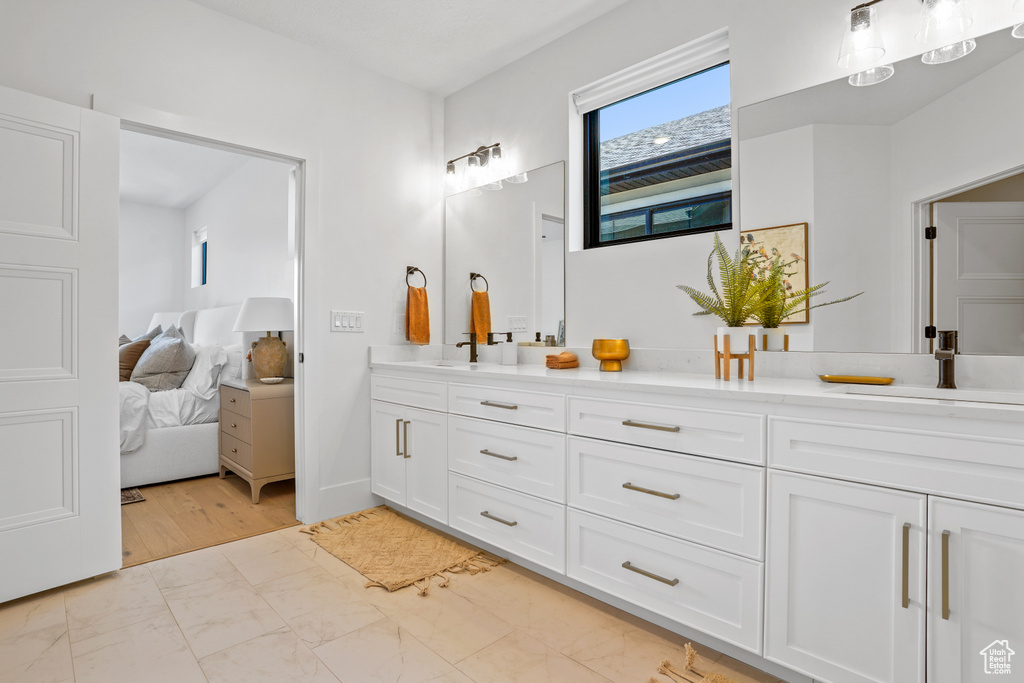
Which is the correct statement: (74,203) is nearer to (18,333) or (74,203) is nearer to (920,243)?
(18,333)

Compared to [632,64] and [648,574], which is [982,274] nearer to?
[648,574]

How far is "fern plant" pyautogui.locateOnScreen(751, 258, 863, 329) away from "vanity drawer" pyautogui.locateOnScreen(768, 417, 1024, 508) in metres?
0.63

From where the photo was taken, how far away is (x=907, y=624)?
122 cm

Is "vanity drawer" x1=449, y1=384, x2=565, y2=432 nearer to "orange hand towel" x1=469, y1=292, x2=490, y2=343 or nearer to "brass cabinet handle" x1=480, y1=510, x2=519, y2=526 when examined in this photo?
"brass cabinet handle" x1=480, y1=510, x2=519, y2=526

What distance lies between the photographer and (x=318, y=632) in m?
1.76

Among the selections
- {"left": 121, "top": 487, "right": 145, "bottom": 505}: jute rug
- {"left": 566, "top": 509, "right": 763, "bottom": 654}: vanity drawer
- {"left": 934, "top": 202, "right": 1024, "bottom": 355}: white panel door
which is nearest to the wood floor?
{"left": 121, "top": 487, "right": 145, "bottom": 505}: jute rug

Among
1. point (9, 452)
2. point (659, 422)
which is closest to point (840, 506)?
point (659, 422)

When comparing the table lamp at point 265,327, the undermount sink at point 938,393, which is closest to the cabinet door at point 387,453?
the table lamp at point 265,327

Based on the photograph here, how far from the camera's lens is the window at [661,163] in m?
2.16

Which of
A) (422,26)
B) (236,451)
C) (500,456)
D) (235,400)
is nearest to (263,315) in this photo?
(235,400)

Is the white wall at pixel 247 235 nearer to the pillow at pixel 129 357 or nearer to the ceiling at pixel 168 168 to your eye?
the ceiling at pixel 168 168

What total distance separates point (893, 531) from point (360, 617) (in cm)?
162

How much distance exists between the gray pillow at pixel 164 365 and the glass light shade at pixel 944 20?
14.4 ft

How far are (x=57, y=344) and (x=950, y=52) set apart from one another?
10.3 ft
